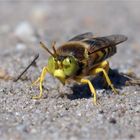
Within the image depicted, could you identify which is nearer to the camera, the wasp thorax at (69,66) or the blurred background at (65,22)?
the wasp thorax at (69,66)

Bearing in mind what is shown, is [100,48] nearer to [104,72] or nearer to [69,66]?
[104,72]

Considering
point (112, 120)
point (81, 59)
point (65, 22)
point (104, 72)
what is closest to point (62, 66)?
point (81, 59)

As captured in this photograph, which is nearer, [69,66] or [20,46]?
[69,66]

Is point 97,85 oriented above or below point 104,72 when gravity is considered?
below

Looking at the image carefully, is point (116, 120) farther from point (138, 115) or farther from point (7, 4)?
point (7, 4)

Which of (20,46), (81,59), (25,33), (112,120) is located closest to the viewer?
(112,120)

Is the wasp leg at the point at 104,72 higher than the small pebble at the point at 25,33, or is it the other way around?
the wasp leg at the point at 104,72

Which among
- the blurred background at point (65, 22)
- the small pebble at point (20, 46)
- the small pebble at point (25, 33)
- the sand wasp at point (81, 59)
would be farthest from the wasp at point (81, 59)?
the small pebble at point (25, 33)

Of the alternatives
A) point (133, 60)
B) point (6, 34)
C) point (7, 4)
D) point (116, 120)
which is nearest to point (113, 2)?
point (7, 4)

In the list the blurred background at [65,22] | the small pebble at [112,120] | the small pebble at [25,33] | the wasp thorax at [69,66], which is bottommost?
the blurred background at [65,22]

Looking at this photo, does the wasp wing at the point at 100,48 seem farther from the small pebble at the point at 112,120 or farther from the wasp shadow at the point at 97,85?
the small pebble at the point at 112,120
